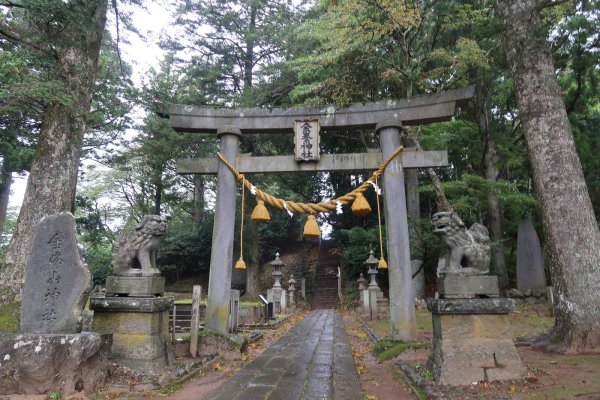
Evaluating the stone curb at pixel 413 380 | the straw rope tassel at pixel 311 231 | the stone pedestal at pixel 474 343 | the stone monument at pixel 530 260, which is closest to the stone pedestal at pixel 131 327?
the straw rope tassel at pixel 311 231

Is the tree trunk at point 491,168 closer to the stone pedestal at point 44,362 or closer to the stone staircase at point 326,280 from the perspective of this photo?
the stone staircase at point 326,280

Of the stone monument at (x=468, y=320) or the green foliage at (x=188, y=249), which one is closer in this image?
the stone monument at (x=468, y=320)

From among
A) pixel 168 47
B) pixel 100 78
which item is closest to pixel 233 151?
pixel 100 78

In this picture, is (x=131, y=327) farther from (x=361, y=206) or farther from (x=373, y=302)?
(x=373, y=302)

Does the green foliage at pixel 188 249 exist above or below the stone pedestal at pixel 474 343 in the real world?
above

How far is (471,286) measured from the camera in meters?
4.38

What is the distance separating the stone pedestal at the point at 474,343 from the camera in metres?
4.10

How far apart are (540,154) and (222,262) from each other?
560 centimetres

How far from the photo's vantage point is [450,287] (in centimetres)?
440

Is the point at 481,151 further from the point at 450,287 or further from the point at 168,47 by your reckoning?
the point at 168,47

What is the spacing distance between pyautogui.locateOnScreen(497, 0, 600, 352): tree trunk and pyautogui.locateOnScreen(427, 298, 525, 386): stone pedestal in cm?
197

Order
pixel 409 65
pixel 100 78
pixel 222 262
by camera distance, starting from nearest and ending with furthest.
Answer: pixel 222 262 < pixel 409 65 < pixel 100 78

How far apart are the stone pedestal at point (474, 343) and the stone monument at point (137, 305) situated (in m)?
3.53

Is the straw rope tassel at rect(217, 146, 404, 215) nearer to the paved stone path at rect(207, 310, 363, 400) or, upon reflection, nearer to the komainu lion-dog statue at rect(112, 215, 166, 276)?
the komainu lion-dog statue at rect(112, 215, 166, 276)
